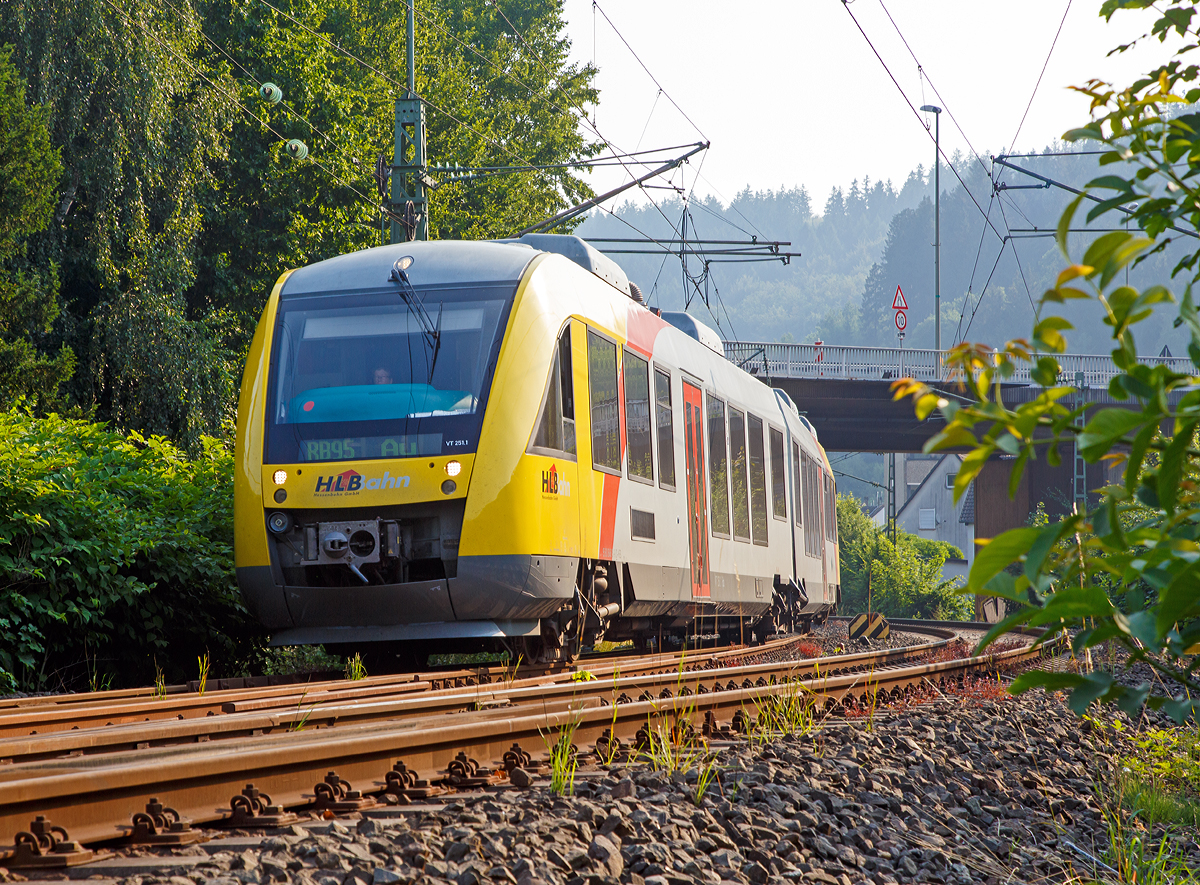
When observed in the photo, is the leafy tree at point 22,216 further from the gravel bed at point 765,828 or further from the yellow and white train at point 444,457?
the gravel bed at point 765,828

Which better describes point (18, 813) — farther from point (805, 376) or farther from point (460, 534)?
point (805, 376)

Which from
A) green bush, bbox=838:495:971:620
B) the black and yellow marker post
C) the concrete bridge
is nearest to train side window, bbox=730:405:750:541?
the black and yellow marker post

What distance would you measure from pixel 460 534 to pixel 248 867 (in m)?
5.17

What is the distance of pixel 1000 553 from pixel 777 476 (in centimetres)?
1466

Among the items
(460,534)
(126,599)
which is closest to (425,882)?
(460,534)

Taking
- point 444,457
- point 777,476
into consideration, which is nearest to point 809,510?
point 777,476

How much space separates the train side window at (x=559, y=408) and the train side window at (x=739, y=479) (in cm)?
476

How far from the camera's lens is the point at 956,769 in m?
5.88

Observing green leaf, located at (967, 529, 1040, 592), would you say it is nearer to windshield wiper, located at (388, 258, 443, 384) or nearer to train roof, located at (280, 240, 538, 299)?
windshield wiper, located at (388, 258, 443, 384)

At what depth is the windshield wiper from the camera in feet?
28.5

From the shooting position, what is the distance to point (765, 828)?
4109 mm

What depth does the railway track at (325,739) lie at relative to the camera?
3.51m

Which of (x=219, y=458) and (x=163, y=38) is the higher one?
(x=163, y=38)

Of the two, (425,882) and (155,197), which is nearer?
(425,882)
